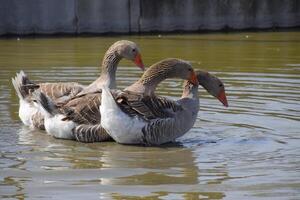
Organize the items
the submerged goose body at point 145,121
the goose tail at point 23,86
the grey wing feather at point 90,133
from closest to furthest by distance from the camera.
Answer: the submerged goose body at point 145,121 < the grey wing feather at point 90,133 < the goose tail at point 23,86

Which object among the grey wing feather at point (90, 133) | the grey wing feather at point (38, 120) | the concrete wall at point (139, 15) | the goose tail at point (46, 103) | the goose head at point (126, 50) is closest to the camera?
the grey wing feather at point (90, 133)

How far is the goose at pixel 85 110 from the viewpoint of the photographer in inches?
386

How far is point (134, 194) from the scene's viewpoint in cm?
733

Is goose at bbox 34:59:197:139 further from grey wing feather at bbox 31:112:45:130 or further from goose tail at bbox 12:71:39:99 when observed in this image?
goose tail at bbox 12:71:39:99

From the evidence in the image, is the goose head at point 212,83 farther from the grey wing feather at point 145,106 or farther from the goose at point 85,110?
the grey wing feather at point 145,106

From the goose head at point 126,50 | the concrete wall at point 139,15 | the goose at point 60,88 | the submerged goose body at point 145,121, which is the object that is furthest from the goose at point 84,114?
the concrete wall at point 139,15

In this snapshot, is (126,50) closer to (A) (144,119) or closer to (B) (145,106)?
(B) (145,106)

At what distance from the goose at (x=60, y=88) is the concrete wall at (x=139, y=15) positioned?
38.6ft

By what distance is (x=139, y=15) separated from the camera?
923 inches

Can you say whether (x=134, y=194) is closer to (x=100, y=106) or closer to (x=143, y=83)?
(x=100, y=106)

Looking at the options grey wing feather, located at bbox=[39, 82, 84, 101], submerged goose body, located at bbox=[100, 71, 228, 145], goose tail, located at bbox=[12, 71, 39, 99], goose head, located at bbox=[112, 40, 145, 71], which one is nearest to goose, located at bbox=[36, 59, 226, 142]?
submerged goose body, located at bbox=[100, 71, 228, 145]

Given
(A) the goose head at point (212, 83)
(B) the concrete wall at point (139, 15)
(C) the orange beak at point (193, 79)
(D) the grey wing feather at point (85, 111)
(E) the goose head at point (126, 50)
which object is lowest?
(B) the concrete wall at point (139, 15)

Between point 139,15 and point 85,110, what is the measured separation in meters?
13.8

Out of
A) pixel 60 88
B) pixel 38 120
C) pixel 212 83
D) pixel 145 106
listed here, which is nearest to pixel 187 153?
pixel 145 106
